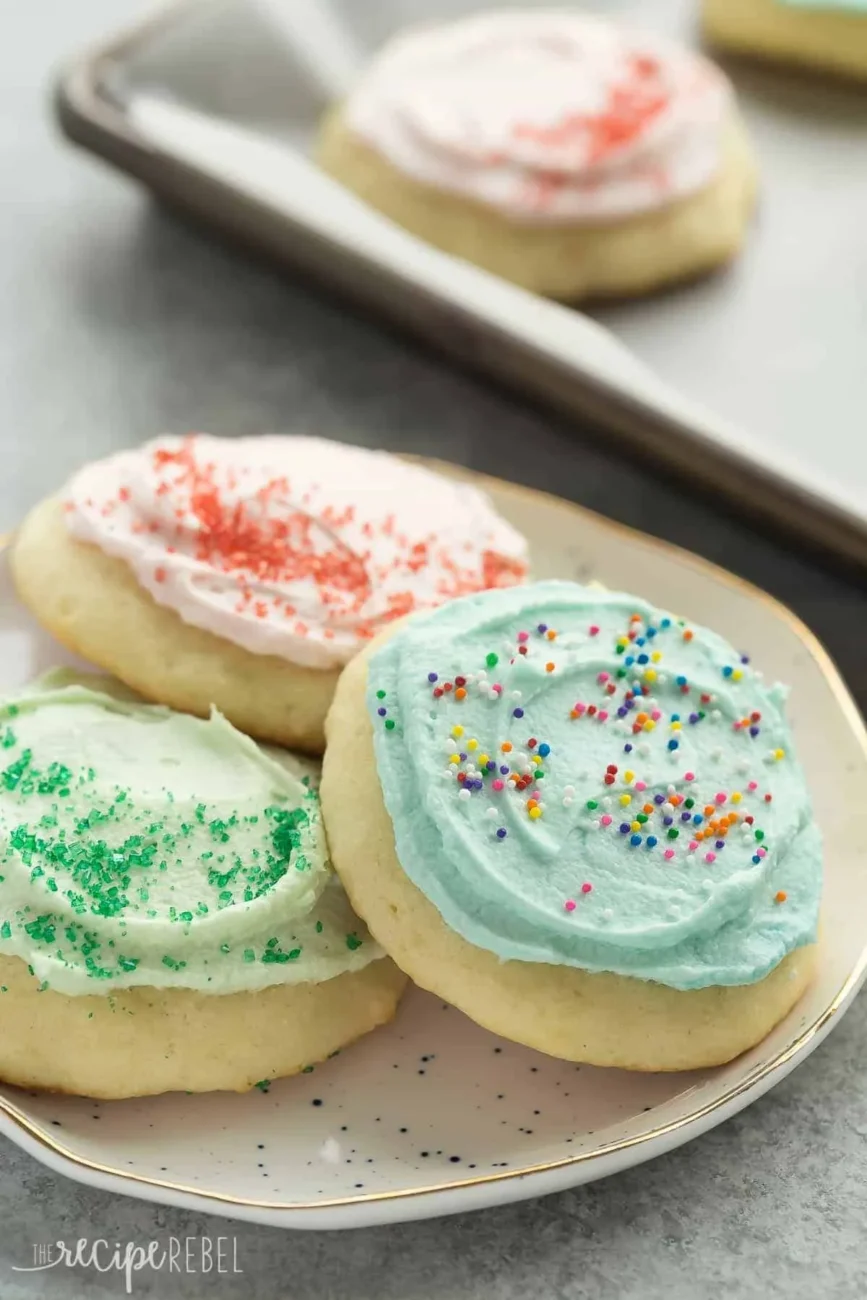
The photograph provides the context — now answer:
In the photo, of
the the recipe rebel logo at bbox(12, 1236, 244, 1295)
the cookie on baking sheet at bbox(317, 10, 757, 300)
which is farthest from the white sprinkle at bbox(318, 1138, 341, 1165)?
the cookie on baking sheet at bbox(317, 10, 757, 300)

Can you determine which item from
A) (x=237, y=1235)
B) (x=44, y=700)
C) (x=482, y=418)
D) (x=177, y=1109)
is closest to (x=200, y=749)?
(x=44, y=700)

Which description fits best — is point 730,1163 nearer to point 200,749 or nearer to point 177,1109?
point 177,1109

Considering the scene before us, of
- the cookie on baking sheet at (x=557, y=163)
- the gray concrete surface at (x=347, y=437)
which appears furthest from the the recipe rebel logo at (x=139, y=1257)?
the cookie on baking sheet at (x=557, y=163)

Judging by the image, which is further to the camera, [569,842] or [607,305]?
[607,305]

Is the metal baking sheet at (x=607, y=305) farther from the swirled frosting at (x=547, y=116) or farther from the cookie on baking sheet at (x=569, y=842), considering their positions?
the cookie on baking sheet at (x=569, y=842)

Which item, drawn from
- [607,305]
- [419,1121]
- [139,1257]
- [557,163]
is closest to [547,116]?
[557,163]

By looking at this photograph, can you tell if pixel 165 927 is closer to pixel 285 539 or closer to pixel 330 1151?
pixel 330 1151
